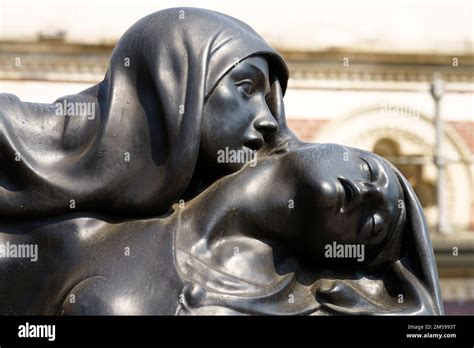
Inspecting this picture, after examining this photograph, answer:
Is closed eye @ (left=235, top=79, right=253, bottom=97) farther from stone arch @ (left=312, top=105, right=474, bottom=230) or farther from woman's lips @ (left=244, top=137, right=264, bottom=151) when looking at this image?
stone arch @ (left=312, top=105, right=474, bottom=230)

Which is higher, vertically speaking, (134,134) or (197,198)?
(134,134)

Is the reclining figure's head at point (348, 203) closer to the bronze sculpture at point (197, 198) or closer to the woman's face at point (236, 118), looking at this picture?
the bronze sculpture at point (197, 198)

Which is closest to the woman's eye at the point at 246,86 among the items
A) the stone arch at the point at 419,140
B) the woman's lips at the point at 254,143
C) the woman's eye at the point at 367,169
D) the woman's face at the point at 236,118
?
the woman's face at the point at 236,118

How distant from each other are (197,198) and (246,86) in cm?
27

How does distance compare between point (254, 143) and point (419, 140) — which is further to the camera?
point (419, 140)

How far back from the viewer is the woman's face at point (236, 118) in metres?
2.74

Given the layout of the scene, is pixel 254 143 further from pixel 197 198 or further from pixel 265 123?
pixel 197 198

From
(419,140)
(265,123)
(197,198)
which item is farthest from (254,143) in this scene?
(419,140)

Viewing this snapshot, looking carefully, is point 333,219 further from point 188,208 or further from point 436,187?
point 436,187

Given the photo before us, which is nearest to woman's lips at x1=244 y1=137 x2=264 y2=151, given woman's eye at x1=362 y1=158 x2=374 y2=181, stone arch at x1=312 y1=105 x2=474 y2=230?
woman's eye at x1=362 y1=158 x2=374 y2=181

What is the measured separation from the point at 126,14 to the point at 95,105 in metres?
11.1

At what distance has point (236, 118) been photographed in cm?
275

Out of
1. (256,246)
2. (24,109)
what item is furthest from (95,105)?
(256,246)

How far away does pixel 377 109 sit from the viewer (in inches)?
578
